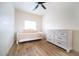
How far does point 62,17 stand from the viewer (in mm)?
1348

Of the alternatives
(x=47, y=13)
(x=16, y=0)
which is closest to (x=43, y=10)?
(x=47, y=13)

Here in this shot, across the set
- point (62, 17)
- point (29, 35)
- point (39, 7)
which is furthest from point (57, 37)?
point (39, 7)

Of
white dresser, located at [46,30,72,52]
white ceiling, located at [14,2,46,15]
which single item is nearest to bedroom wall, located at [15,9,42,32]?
white ceiling, located at [14,2,46,15]

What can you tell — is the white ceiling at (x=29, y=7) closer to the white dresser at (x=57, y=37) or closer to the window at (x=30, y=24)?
the window at (x=30, y=24)

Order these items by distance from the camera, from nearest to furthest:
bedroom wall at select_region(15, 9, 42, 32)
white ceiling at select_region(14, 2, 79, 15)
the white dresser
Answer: white ceiling at select_region(14, 2, 79, 15), bedroom wall at select_region(15, 9, 42, 32), the white dresser

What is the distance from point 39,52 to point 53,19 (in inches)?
26.8

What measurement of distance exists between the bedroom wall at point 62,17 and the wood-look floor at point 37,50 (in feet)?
0.93

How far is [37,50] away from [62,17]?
77 centimetres

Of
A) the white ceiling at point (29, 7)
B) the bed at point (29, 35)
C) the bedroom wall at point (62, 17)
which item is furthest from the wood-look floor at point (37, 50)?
the white ceiling at point (29, 7)

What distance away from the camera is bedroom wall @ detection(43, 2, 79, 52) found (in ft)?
4.13

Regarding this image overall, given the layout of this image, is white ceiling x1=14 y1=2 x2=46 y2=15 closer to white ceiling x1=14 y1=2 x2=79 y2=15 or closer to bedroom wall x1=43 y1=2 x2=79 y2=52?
white ceiling x1=14 y1=2 x2=79 y2=15

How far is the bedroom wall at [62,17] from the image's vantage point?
1.26 meters

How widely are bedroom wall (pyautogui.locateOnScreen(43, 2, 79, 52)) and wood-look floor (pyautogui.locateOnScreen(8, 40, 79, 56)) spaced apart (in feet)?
0.93

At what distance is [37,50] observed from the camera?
129 centimetres
